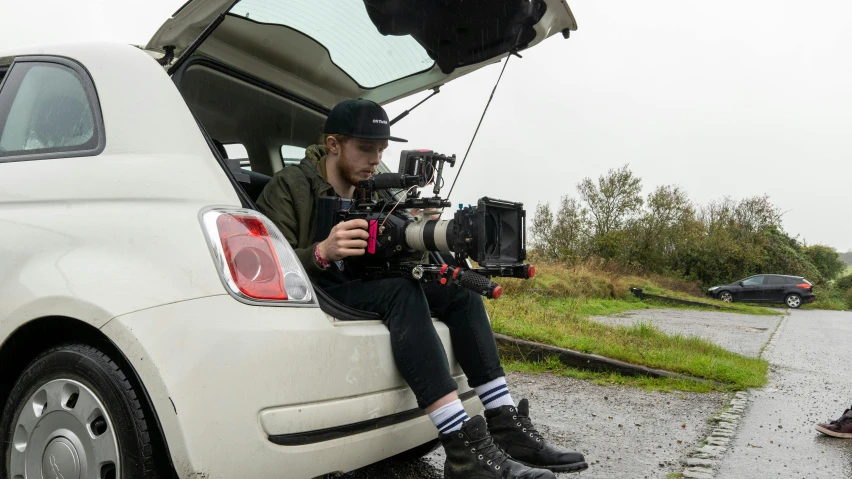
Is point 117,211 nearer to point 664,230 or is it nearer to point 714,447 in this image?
point 714,447

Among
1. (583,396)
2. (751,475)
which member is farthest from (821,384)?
(751,475)

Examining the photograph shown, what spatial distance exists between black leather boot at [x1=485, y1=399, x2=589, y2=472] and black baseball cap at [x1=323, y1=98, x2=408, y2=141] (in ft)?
4.40

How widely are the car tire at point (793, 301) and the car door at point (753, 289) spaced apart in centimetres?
116

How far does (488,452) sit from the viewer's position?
8.28ft

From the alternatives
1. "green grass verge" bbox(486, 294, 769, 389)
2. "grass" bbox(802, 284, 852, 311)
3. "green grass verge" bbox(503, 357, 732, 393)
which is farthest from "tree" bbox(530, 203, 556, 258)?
"green grass verge" bbox(503, 357, 732, 393)

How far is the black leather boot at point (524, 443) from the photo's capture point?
113 inches

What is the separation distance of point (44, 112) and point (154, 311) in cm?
107

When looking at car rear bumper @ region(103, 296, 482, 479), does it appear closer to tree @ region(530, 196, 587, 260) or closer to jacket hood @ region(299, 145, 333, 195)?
jacket hood @ region(299, 145, 333, 195)

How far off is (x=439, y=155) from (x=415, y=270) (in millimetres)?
533

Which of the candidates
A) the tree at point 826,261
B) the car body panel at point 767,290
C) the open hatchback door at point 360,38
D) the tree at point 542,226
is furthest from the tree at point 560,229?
the open hatchback door at point 360,38

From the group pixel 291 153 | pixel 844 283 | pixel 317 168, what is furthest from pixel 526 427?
pixel 844 283

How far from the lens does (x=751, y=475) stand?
135 inches

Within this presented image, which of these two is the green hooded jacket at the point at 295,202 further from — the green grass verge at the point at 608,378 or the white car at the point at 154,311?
the green grass verge at the point at 608,378

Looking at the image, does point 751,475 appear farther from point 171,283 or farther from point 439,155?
point 171,283
